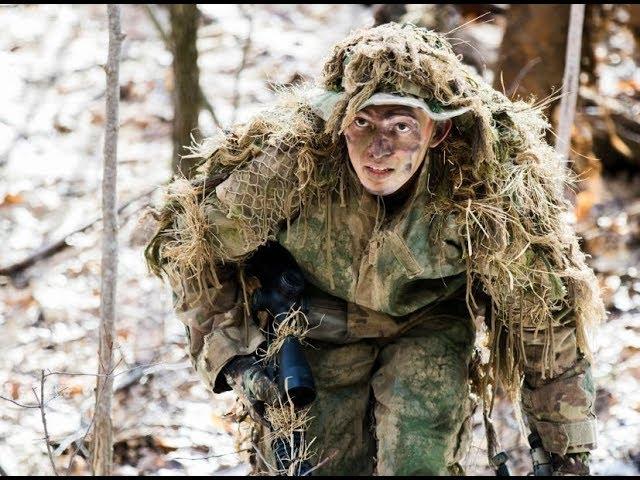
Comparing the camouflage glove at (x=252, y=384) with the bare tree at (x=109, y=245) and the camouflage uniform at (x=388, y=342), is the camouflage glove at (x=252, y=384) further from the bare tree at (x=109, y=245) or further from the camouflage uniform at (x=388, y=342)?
the bare tree at (x=109, y=245)

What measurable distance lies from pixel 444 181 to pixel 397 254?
1.07ft

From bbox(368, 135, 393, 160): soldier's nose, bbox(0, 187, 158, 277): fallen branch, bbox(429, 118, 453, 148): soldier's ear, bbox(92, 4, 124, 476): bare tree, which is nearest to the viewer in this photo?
bbox(368, 135, 393, 160): soldier's nose

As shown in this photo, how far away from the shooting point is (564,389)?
3.88 metres

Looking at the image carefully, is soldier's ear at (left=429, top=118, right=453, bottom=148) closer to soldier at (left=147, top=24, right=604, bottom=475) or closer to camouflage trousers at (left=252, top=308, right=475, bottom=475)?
soldier at (left=147, top=24, right=604, bottom=475)

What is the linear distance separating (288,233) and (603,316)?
1238 mm

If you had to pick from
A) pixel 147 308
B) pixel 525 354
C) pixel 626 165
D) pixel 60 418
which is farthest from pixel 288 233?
pixel 626 165

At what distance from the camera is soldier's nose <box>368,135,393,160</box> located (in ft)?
11.6

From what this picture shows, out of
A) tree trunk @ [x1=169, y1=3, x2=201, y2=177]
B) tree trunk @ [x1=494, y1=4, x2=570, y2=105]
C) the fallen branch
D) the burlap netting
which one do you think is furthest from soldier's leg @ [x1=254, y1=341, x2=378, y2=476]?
tree trunk @ [x1=494, y1=4, x2=570, y2=105]

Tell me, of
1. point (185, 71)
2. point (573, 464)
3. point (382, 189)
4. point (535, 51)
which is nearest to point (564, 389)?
point (573, 464)

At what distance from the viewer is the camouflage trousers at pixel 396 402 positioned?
12.8 ft

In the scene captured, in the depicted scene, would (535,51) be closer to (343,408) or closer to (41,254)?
(41,254)

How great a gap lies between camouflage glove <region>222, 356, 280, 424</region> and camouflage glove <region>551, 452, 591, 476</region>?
114 centimetres

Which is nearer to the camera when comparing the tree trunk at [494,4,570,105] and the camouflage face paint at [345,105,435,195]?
the camouflage face paint at [345,105,435,195]

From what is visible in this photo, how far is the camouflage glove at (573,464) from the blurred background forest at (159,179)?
3.58 ft
